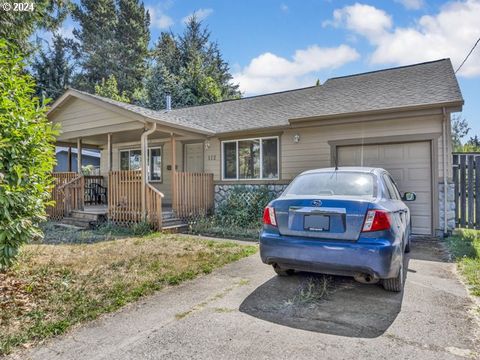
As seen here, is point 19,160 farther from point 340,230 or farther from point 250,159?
point 250,159

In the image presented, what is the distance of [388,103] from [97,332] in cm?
812

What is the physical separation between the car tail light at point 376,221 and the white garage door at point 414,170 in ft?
16.8

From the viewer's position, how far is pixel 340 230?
3.54 meters

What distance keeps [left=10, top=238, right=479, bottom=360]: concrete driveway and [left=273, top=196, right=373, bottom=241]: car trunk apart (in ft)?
2.58

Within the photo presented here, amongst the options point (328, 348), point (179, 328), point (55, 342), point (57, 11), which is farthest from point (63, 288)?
point (57, 11)

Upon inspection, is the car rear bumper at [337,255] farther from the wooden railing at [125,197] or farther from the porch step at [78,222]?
the porch step at [78,222]

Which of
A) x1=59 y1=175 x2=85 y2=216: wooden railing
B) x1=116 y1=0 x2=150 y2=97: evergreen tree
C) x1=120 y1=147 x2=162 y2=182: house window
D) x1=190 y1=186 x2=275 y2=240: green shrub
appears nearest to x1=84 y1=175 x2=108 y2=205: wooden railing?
x1=120 y1=147 x2=162 y2=182: house window

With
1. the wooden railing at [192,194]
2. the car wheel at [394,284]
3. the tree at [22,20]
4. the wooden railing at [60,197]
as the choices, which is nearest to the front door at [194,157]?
the wooden railing at [192,194]

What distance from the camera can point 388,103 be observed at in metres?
8.23

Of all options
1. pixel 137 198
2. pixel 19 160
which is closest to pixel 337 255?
pixel 19 160

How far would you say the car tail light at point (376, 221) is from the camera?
3.43 metres

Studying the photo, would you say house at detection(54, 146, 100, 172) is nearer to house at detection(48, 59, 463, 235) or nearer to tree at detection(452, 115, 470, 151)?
house at detection(48, 59, 463, 235)

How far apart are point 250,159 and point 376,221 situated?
7.19m

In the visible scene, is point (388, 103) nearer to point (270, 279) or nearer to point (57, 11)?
point (270, 279)
